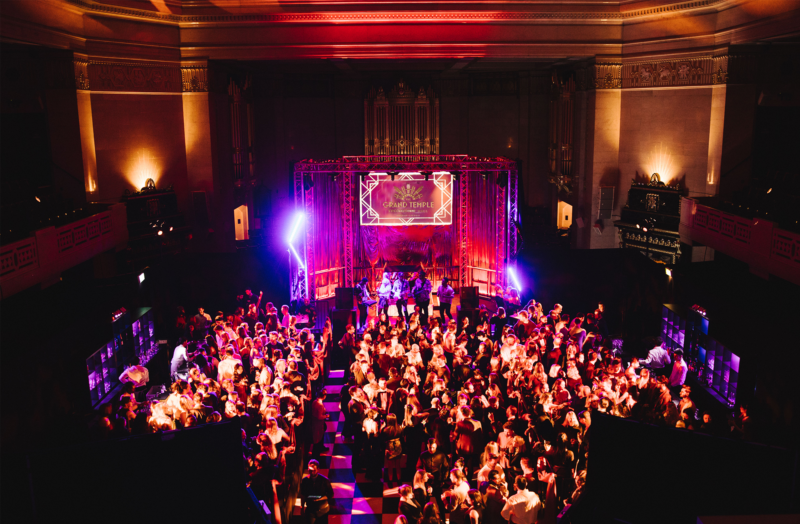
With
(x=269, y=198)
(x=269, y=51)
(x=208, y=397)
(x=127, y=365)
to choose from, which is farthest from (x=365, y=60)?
(x=208, y=397)

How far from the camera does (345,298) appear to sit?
58.1 feet

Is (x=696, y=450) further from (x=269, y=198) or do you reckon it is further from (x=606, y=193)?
(x=269, y=198)

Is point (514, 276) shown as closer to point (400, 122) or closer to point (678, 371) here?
point (678, 371)


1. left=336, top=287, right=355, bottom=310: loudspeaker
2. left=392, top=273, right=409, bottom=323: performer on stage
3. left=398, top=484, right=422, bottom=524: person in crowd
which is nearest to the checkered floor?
left=398, top=484, right=422, bottom=524: person in crowd

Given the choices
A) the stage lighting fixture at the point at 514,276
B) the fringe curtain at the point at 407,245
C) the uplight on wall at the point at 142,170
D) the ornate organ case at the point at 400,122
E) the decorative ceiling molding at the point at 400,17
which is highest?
the decorative ceiling molding at the point at 400,17

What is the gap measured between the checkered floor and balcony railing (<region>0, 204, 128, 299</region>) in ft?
21.9

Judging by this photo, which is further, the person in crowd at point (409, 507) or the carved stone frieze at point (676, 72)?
the carved stone frieze at point (676, 72)

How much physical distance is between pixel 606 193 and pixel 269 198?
41.3 feet

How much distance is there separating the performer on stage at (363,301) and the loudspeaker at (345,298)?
0.65 ft

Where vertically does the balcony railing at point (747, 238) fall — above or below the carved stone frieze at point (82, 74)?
below

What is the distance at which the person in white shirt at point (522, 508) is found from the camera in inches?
283

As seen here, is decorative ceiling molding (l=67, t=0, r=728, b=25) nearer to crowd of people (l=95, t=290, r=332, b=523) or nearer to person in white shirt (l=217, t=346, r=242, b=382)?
crowd of people (l=95, t=290, r=332, b=523)

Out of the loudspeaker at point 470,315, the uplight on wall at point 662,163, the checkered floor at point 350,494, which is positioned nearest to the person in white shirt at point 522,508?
the checkered floor at point 350,494

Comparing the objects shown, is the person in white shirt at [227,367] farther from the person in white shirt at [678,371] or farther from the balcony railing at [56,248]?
the person in white shirt at [678,371]
